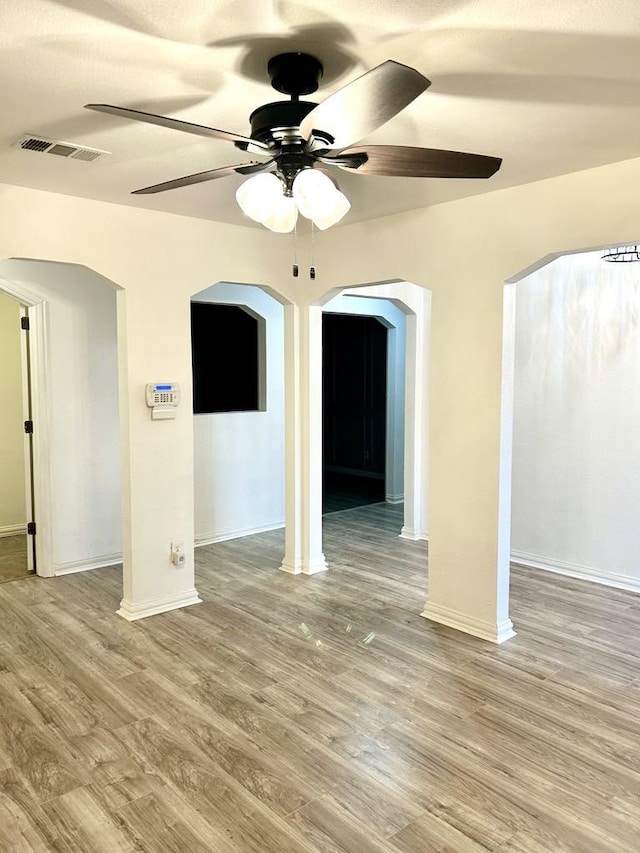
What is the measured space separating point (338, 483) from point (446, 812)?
21.7 feet

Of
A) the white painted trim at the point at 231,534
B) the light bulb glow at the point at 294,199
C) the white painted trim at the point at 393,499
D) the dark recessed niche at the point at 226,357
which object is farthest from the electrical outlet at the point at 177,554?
the white painted trim at the point at 393,499

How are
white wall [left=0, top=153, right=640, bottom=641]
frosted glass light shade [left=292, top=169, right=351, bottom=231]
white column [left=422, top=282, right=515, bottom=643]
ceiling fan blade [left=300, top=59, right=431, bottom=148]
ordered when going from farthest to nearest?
white column [left=422, top=282, right=515, bottom=643] → white wall [left=0, top=153, right=640, bottom=641] → frosted glass light shade [left=292, top=169, right=351, bottom=231] → ceiling fan blade [left=300, top=59, right=431, bottom=148]

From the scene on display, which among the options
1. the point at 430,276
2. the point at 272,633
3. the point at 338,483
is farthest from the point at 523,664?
the point at 338,483

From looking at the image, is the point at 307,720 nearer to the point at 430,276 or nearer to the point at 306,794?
the point at 306,794

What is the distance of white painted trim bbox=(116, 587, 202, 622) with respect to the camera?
4.15 m

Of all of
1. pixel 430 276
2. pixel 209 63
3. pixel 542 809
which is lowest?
pixel 542 809

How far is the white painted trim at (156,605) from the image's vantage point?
13.6 ft

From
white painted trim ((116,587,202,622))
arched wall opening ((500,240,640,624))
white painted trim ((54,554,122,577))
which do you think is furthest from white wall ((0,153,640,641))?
white painted trim ((54,554,122,577))

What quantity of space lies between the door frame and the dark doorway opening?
3.88 m

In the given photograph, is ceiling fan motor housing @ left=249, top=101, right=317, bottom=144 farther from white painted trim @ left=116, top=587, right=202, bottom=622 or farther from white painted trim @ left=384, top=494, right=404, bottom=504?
white painted trim @ left=384, top=494, right=404, bottom=504

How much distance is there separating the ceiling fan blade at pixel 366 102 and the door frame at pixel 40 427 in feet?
11.6

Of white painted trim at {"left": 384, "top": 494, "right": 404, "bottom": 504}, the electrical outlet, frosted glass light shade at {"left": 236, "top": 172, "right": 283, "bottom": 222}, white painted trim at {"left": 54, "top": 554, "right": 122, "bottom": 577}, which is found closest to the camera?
frosted glass light shade at {"left": 236, "top": 172, "right": 283, "bottom": 222}

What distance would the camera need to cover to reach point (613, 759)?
2.66 metres

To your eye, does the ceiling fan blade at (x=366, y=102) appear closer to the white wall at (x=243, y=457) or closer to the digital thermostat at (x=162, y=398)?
the digital thermostat at (x=162, y=398)
